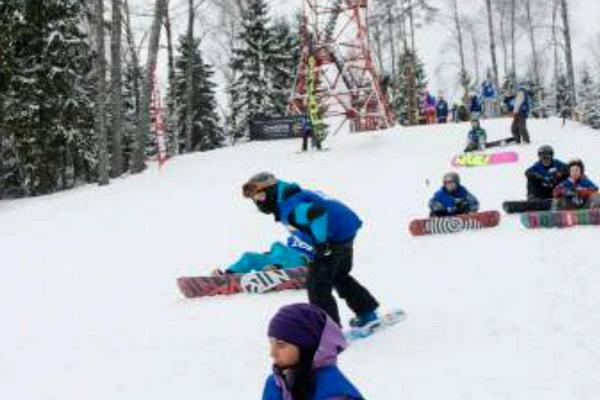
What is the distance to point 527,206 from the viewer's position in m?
11.9

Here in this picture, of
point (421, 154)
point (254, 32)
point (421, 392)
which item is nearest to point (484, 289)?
point (421, 392)

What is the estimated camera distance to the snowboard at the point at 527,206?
11.6 m

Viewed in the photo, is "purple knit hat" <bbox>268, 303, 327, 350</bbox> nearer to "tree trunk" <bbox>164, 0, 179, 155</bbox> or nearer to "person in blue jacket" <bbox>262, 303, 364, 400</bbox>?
"person in blue jacket" <bbox>262, 303, 364, 400</bbox>

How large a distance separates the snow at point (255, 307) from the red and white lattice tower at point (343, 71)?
14133 mm

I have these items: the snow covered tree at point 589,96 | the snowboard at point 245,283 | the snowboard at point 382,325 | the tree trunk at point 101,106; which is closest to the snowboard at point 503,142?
the tree trunk at point 101,106

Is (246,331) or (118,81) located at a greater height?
(118,81)

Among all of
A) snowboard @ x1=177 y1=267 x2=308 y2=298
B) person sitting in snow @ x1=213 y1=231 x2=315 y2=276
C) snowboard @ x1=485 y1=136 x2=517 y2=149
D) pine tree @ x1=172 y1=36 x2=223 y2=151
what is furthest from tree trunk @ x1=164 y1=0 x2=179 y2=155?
snowboard @ x1=177 y1=267 x2=308 y2=298

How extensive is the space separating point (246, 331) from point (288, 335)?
4.48 meters

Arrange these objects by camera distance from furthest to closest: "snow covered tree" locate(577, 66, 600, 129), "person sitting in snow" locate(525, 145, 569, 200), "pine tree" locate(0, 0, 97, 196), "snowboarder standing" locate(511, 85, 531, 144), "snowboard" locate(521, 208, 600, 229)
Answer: "snow covered tree" locate(577, 66, 600, 129)
"pine tree" locate(0, 0, 97, 196)
"snowboarder standing" locate(511, 85, 531, 144)
"person sitting in snow" locate(525, 145, 569, 200)
"snowboard" locate(521, 208, 600, 229)

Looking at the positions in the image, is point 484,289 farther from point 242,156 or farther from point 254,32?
point 254,32

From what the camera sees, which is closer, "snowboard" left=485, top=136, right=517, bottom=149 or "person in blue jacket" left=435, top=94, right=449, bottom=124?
"snowboard" left=485, top=136, right=517, bottom=149

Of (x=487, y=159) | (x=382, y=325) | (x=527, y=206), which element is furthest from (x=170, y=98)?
(x=382, y=325)

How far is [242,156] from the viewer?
987 inches

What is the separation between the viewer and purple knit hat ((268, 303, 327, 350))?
2770mm
